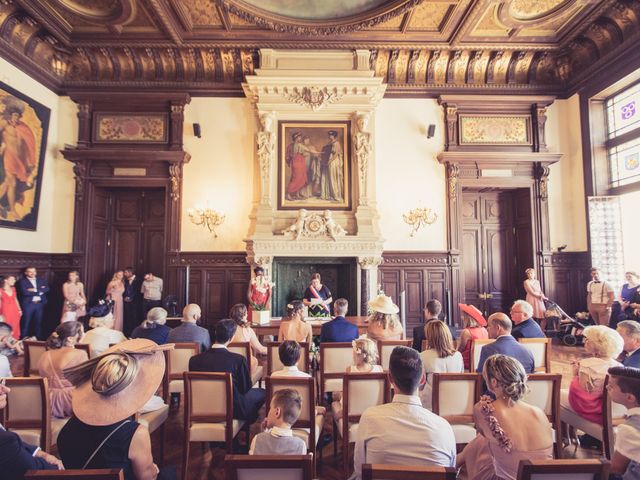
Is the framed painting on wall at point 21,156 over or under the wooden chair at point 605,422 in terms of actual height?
over

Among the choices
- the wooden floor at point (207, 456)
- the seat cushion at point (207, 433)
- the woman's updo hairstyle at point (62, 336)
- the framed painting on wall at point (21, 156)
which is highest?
the framed painting on wall at point (21, 156)

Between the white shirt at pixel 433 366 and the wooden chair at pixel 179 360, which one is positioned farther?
the wooden chair at pixel 179 360

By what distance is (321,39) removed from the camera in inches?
309

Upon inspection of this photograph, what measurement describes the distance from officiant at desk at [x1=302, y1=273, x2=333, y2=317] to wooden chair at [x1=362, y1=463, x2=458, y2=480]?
199 inches

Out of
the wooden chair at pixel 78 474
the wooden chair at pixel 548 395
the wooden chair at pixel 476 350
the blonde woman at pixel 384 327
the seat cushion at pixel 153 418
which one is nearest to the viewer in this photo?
the wooden chair at pixel 78 474

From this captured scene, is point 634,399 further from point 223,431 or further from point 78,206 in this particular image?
point 78,206

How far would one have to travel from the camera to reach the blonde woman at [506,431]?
178cm

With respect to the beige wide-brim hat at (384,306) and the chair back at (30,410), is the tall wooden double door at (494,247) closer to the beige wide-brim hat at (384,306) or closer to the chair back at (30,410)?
the beige wide-brim hat at (384,306)

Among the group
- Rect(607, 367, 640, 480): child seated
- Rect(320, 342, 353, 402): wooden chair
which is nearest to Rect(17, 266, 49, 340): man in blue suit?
Rect(320, 342, 353, 402): wooden chair

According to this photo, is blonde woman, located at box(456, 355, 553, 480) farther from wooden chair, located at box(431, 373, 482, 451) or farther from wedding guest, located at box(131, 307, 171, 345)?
wedding guest, located at box(131, 307, 171, 345)

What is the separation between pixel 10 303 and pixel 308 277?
5.57 metres

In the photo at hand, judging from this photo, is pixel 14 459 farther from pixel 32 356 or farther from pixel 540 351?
pixel 540 351

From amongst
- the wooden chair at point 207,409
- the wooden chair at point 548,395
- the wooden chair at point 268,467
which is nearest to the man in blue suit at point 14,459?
the wooden chair at point 268,467

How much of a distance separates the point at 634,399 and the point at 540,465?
0.78 m
